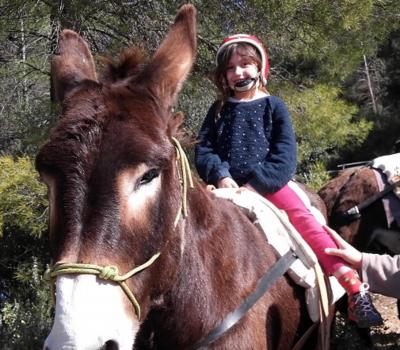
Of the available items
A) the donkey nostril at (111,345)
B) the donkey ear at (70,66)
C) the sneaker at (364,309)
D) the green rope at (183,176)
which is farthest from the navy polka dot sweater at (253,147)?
the donkey nostril at (111,345)

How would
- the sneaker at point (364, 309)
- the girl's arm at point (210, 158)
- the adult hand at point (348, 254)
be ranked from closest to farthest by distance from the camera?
the sneaker at point (364, 309) < the adult hand at point (348, 254) < the girl's arm at point (210, 158)

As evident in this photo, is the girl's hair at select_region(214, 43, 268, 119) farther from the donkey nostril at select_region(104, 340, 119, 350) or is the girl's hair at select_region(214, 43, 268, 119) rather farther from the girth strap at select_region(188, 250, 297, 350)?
the donkey nostril at select_region(104, 340, 119, 350)

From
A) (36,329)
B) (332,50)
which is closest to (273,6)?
(332,50)

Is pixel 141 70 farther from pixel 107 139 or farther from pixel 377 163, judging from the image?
pixel 377 163

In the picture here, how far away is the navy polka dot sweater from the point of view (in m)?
3.35

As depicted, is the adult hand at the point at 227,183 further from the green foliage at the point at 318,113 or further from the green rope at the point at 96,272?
the green foliage at the point at 318,113

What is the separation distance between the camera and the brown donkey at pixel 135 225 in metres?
1.93

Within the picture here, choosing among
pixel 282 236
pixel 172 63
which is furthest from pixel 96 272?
pixel 282 236

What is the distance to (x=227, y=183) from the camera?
3.35 m

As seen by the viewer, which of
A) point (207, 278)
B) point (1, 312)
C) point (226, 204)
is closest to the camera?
point (207, 278)

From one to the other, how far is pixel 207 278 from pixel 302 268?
0.70m

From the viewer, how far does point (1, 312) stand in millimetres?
6902

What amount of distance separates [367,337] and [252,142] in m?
2.47

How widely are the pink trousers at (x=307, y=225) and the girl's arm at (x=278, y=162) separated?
0.10 meters
